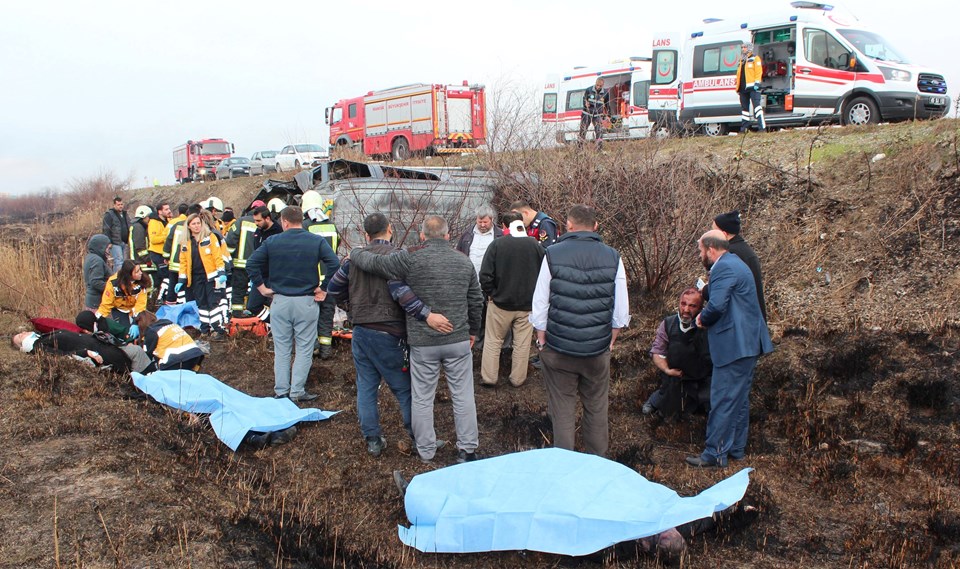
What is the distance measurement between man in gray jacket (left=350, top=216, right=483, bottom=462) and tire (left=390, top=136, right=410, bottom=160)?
60.5ft

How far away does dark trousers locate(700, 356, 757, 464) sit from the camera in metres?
4.88

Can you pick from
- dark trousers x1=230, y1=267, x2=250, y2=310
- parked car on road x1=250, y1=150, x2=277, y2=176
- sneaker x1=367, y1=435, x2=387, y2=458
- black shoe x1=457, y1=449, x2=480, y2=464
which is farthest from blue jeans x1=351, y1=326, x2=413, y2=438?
parked car on road x1=250, y1=150, x2=277, y2=176

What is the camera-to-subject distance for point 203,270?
8.99m

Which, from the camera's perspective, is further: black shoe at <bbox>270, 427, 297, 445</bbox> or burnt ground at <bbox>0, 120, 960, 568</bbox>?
black shoe at <bbox>270, 427, 297, 445</bbox>

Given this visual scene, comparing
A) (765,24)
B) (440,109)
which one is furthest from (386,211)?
(440,109)

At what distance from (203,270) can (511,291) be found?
4.47 m

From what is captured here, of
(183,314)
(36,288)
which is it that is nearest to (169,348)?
(183,314)

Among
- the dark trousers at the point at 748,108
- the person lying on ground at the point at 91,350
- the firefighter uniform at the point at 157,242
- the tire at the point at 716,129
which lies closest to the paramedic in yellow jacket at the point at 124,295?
the person lying on ground at the point at 91,350

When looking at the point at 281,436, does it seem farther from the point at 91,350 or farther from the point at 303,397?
the point at 91,350

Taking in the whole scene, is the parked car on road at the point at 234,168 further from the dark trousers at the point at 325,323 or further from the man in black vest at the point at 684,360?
the man in black vest at the point at 684,360

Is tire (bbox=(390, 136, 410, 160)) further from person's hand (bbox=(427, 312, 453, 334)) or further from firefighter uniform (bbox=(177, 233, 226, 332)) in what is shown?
person's hand (bbox=(427, 312, 453, 334))

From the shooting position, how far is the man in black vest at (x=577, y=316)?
456cm

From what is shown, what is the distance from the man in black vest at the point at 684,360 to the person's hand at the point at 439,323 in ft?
6.35

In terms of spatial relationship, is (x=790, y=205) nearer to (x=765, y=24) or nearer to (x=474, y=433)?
(x=765, y=24)
